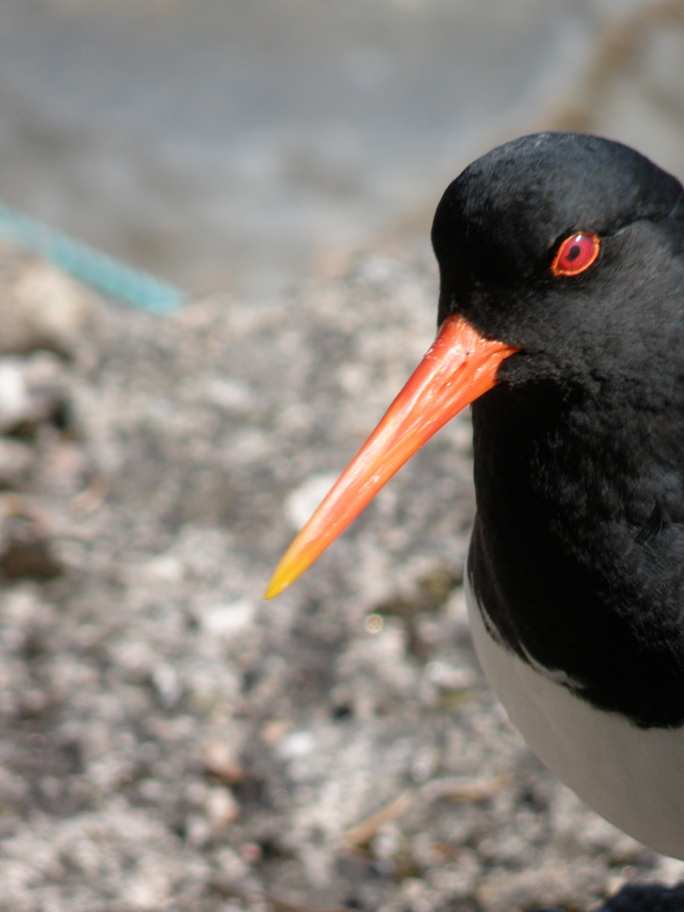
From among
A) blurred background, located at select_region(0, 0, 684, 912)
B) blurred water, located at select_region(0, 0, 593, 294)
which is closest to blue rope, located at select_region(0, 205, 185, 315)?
blurred background, located at select_region(0, 0, 684, 912)

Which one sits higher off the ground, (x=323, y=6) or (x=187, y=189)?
(x=323, y=6)

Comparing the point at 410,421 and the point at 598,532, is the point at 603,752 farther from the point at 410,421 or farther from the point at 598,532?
the point at 410,421

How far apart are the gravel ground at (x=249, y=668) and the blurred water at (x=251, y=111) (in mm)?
3848

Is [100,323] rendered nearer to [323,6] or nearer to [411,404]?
[411,404]

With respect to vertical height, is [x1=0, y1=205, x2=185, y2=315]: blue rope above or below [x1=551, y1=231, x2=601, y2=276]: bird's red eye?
above

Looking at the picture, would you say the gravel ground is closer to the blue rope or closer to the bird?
the bird

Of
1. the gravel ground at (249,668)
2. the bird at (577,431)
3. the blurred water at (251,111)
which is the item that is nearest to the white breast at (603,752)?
the bird at (577,431)

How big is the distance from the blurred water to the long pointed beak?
6127mm

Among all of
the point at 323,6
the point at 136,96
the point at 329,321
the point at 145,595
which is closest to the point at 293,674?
the point at 145,595

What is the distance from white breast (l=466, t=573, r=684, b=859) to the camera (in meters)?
2.82

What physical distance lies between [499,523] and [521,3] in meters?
8.33

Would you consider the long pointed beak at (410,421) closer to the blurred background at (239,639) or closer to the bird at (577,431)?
the bird at (577,431)

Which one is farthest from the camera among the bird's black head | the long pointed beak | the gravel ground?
the gravel ground

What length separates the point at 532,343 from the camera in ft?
8.89
